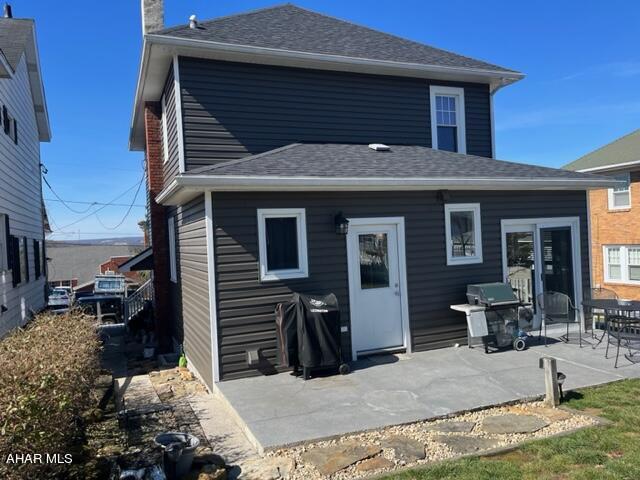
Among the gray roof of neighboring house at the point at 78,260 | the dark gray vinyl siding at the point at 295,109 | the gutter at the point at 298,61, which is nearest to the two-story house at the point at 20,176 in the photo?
the gutter at the point at 298,61

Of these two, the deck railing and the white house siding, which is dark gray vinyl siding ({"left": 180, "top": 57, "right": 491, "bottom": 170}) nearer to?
the white house siding

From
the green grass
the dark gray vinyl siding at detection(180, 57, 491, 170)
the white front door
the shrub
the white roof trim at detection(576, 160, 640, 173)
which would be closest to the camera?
the shrub

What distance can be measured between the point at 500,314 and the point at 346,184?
11.0ft

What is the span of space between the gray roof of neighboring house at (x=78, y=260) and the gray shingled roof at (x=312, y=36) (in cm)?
4213

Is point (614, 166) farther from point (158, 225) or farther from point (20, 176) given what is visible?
point (20, 176)

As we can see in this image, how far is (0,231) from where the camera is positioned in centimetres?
945

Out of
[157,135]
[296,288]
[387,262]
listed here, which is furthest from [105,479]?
[157,135]

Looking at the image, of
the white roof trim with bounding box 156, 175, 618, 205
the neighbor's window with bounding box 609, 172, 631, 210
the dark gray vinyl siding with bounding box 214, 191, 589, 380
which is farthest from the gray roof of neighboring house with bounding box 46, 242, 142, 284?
the dark gray vinyl siding with bounding box 214, 191, 589, 380

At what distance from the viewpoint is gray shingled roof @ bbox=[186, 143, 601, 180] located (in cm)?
684

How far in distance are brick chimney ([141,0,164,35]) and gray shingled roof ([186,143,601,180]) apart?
13.0 feet

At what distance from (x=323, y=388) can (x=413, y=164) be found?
4057 mm

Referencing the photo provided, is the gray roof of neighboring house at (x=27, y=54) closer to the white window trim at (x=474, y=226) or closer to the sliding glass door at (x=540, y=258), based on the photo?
the white window trim at (x=474, y=226)

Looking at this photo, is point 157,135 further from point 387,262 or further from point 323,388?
point 323,388

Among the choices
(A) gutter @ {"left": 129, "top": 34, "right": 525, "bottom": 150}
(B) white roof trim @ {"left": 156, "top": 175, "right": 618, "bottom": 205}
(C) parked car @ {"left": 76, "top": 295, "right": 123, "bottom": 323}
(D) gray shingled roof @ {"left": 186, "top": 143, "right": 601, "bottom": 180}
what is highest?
(A) gutter @ {"left": 129, "top": 34, "right": 525, "bottom": 150}
